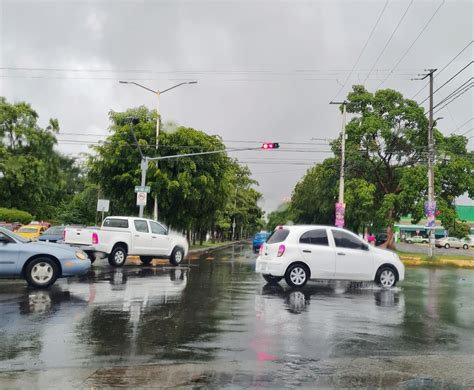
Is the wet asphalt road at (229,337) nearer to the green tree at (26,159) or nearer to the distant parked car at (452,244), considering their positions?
the green tree at (26,159)

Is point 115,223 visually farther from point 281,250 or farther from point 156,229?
point 281,250

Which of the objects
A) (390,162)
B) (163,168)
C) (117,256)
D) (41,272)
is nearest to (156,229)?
(117,256)

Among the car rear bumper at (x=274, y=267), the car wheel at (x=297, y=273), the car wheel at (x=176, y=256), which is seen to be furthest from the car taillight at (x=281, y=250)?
the car wheel at (x=176, y=256)

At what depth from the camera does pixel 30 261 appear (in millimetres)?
11992

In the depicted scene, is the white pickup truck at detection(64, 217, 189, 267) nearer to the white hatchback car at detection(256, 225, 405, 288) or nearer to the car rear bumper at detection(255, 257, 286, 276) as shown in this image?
the white hatchback car at detection(256, 225, 405, 288)

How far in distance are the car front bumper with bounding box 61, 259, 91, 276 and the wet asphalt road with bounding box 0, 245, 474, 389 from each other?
0.40 meters

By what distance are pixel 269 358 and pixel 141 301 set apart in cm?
484

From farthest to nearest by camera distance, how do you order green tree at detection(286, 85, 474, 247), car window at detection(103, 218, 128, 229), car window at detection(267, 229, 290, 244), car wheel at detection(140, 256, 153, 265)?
green tree at detection(286, 85, 474, 247) → car wheel at detection(140, 256, 153, 265) → car window at detection(103, 218, 128, 229) → car window at detection(267, 229, 290, 244)

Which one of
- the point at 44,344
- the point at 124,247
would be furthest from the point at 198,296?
the point at 124,247

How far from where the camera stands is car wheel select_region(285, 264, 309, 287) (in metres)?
13.4

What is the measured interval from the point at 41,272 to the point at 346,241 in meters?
7.83

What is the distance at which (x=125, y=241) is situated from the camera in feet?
63.8

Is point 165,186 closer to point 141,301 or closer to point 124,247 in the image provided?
point 124,247

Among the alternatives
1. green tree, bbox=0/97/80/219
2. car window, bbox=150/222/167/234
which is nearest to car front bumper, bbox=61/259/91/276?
car window, bbox=150/222/167/234
